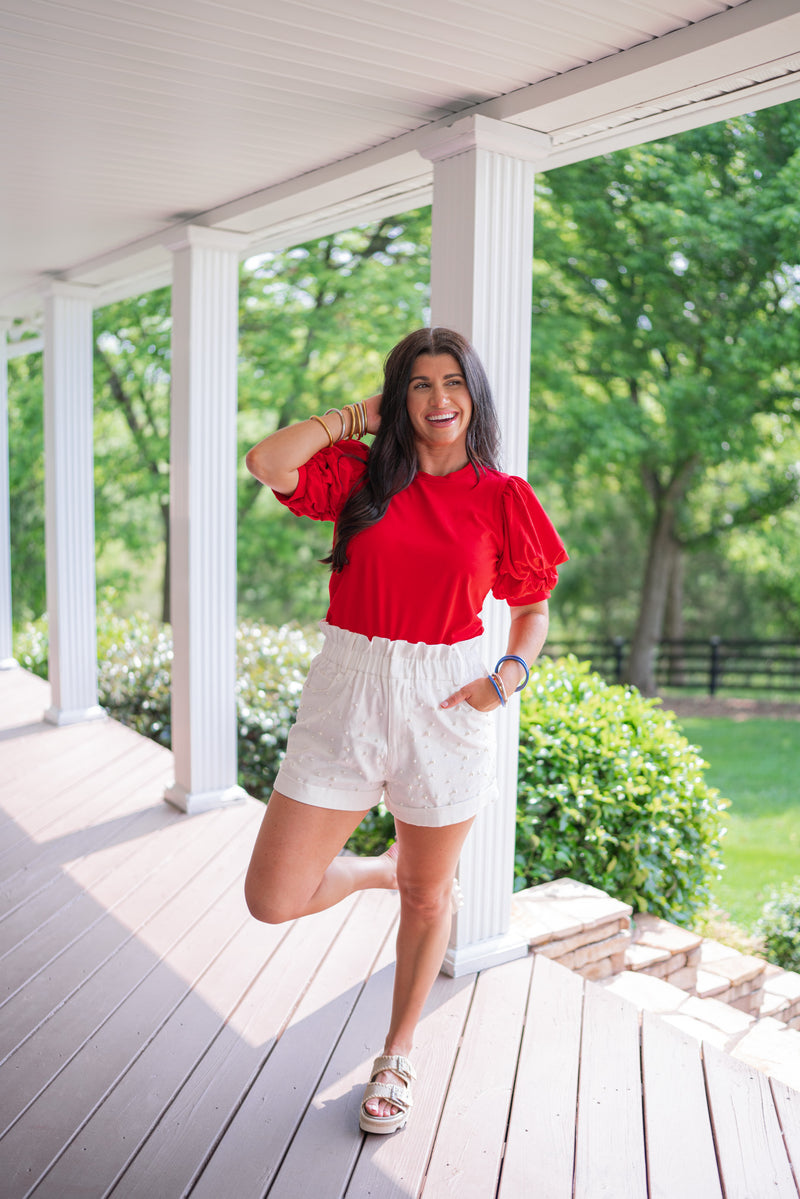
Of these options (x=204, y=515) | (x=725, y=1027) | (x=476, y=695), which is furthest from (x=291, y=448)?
(x=204, y=515)

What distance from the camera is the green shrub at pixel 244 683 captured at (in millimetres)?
5336

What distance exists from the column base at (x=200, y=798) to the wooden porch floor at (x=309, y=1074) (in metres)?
0.76

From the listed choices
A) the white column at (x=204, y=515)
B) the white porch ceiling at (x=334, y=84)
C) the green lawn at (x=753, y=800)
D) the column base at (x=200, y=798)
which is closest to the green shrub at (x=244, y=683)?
the column base at (x=200, y=798)

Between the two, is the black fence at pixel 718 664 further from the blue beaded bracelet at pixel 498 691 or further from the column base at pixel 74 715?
the blue beaded bracelet at pixel 498 691

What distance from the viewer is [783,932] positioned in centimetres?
458

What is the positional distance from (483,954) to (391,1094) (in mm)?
782

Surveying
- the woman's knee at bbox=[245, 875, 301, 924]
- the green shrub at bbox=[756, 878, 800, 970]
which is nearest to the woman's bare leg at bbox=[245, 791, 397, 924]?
the woman's knee at bbox=[245, 875, 301, 924]

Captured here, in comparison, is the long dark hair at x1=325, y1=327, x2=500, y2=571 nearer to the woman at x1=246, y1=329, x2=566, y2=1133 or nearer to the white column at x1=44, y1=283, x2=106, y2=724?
the woman at x1=246, y1=329, x2=566, y2=1133

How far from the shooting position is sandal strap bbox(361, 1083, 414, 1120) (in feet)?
7.51

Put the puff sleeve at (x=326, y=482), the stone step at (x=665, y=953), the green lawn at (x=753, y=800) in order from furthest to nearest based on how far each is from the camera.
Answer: the green lawn at (x=753, y=800) < the stone step at (x=665, y=953) < the puff sleeve at (x=326, y=482)

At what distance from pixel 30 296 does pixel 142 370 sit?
5311mm

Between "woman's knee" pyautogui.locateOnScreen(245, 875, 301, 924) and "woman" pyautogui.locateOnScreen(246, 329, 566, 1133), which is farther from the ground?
"woman" pyautogui.locateOnScreen(246, 329, 566, 1133)

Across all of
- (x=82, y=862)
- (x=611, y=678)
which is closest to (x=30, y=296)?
(x=82, y=862)

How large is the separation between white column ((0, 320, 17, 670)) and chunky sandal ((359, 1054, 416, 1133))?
6.09 metres
